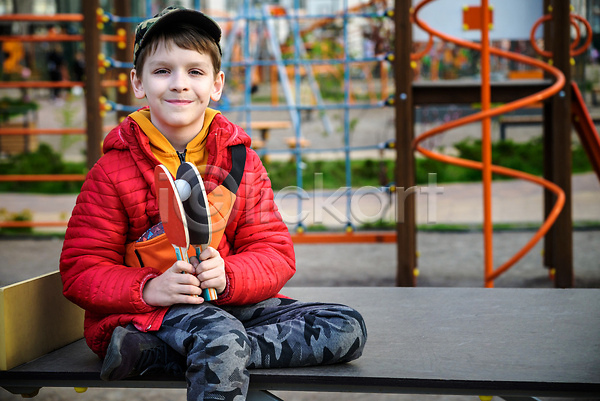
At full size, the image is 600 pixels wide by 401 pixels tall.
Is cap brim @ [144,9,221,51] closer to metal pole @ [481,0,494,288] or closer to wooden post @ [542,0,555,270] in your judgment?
metal pole @ [481,0,494,288]

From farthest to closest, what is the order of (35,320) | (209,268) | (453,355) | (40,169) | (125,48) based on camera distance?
(40,169), (125,48), (35,320), (453,355), (209,268)

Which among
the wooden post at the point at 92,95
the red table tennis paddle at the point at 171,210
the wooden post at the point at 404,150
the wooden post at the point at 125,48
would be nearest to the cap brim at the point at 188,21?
the red table tennis paddle at the point at 171,210

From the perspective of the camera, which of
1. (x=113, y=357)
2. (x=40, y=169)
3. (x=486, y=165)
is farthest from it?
(x=40, y=169)

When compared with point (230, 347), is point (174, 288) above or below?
above

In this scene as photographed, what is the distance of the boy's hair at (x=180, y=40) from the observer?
1896 mm

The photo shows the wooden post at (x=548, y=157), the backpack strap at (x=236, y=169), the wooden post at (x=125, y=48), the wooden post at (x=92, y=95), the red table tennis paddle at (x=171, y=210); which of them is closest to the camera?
the red table tennis paddle at (x=171, y=210)

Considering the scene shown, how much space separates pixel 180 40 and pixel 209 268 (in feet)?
2.06

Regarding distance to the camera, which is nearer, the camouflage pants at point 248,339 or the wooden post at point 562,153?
the camouflage pants at point 248,339

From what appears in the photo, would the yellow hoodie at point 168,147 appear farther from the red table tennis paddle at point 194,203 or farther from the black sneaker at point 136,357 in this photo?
the black sneaker at point 136,357

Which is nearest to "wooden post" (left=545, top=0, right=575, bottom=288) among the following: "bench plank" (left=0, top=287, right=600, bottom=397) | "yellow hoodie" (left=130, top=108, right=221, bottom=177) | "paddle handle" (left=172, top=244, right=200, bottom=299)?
"bench plank" (left=0, top=287, right=600, bottom=397)

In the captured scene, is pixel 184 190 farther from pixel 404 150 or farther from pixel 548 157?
pixel 548 157

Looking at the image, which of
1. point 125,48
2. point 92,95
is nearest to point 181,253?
point 92,95

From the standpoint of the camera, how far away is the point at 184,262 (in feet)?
5.58

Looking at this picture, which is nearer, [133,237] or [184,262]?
[184,262]
